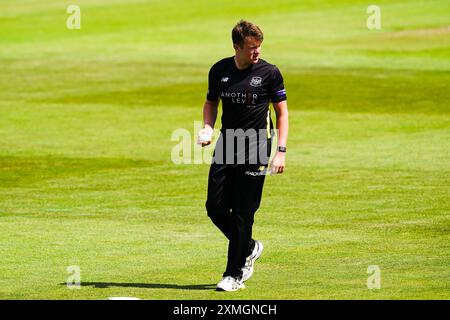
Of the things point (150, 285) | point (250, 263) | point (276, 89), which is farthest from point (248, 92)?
point (150, 285)

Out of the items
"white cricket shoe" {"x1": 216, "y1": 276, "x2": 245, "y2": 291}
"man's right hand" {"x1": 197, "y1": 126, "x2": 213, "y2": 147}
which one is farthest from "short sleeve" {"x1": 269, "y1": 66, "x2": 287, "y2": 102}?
"white cricket shoe" {"x1": 216, "y1": 276, "x2": 245, "y2": 291}

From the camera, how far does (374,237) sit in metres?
15.8

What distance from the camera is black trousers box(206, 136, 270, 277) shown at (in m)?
12.5

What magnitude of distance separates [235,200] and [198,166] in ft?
35.8

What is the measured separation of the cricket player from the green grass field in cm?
69

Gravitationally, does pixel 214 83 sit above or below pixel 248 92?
above

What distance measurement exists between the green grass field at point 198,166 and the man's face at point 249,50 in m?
2.39

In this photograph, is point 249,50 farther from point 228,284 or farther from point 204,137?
point 228,284

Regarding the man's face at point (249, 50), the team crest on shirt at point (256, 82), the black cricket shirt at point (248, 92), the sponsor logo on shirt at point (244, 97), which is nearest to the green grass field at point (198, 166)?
the black cricket shirt at point (248, 92)

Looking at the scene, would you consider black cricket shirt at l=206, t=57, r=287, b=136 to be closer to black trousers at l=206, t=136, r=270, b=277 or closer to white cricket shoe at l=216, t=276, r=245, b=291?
black trousers at l=206, t=136, r=270, b=277

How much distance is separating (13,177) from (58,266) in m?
8.41

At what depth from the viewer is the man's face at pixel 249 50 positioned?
12180 millimetres

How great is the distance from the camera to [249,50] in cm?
1227

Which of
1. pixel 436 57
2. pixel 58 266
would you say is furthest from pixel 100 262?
pixel 436 57
